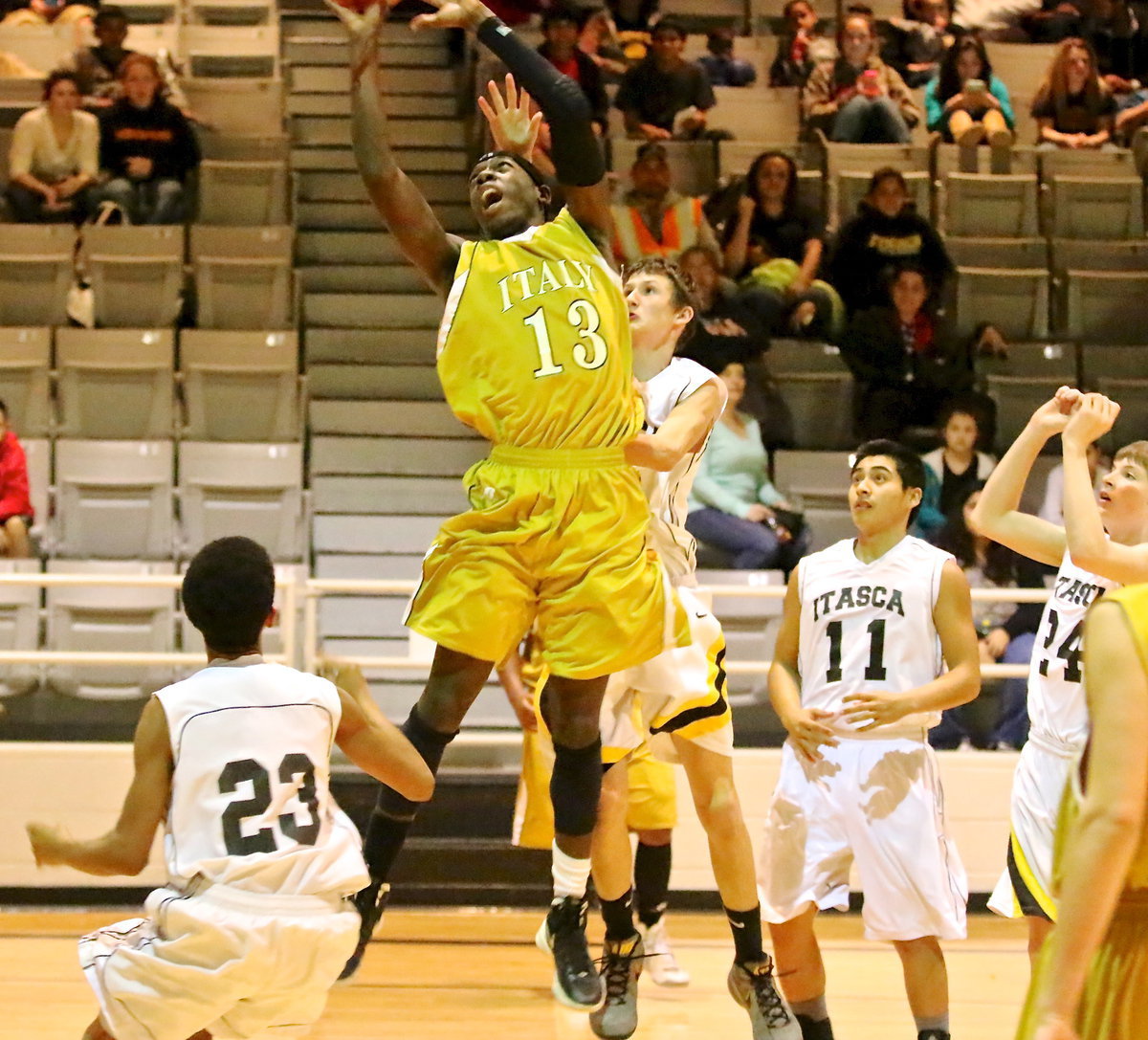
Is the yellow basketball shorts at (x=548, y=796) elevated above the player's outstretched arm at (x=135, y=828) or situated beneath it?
situated beneath

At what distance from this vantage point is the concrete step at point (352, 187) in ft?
32.7

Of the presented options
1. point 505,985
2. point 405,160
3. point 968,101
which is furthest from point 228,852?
point 968,101

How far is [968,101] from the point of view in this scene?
9977mm

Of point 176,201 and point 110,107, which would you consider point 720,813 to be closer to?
point 176,201

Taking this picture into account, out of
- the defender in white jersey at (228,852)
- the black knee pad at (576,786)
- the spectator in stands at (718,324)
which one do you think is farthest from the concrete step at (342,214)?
the defender in white jersey at (228,852)

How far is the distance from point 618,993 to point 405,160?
716 centimetres

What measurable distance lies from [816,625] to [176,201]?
5964mm

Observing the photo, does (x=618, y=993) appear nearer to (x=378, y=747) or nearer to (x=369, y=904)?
(x=369, y=904)

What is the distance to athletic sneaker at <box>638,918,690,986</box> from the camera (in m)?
5.37

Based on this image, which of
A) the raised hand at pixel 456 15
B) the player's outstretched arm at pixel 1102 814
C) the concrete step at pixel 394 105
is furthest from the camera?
the concrete step at pixel 394 105

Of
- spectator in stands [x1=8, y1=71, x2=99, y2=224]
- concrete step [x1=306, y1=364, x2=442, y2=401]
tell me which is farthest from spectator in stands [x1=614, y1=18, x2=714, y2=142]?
spectator in stands [x1=8, y1=71, x2=99, y2=224]

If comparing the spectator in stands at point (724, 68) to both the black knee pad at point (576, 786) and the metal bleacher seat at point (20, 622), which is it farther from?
the black knee pad at point (576, 786)

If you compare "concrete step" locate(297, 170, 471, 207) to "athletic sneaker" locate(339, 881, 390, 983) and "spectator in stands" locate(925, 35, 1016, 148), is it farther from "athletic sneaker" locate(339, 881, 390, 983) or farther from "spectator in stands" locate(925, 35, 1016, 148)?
"athletic sneaker" locate(339, 881, 390, 983)

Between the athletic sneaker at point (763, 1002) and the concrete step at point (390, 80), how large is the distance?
8128 millimetres
